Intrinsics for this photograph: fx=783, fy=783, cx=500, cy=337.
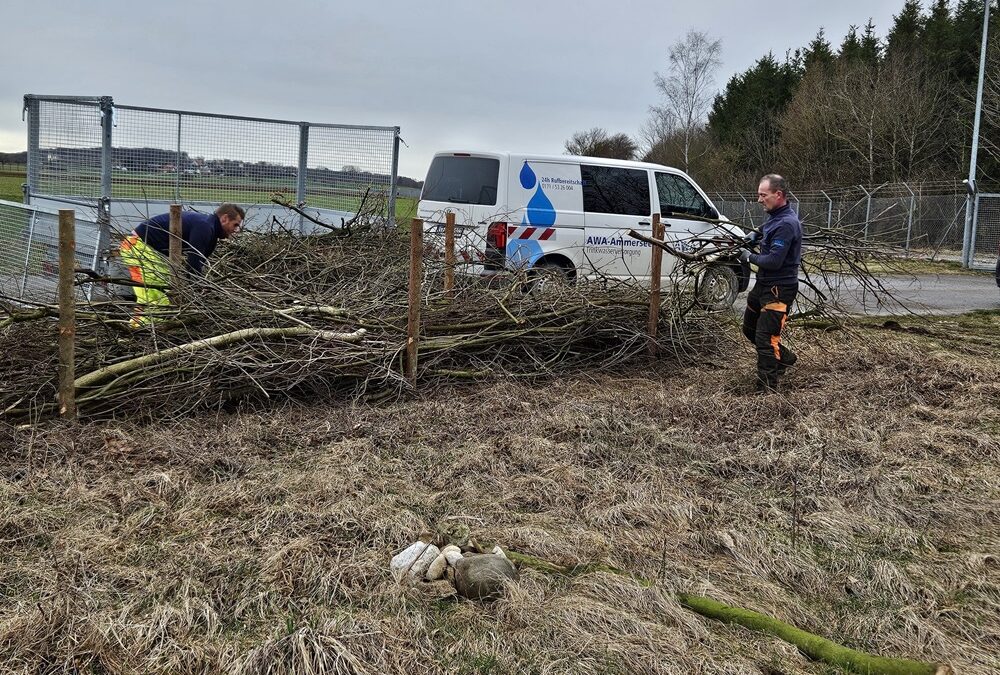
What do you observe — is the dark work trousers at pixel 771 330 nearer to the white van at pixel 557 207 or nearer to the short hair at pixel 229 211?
the white van at pixel 557 207

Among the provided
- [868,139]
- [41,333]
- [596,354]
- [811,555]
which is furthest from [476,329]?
[868,139]

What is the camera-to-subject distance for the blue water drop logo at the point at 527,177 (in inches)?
348

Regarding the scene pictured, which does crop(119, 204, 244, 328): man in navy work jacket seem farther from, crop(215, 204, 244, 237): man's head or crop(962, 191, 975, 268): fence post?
crop(962, 191, 975, 268): fence post

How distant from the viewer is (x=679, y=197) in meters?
9.96

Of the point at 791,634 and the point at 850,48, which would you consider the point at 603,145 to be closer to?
the point at 850,48

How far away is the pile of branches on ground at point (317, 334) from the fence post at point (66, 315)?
0.13 meters

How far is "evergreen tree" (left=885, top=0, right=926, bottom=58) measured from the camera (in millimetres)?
38097

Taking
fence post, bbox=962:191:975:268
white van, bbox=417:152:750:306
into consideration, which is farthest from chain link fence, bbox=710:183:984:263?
white van, bbox=417:152:750:306

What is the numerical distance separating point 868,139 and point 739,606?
32209mm

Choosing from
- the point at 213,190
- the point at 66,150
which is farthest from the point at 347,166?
the point at 66,150

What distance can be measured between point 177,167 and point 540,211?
472 centimetres

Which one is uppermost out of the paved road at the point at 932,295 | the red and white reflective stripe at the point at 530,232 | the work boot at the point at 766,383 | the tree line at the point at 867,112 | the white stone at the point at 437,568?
the tree line at the point at 867,112

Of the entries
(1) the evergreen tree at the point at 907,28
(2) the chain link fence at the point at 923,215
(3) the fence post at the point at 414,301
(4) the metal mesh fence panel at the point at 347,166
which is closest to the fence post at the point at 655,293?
(3) the fence post at the point at 414,301

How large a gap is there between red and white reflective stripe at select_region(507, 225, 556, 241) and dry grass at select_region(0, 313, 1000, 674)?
3.10m
